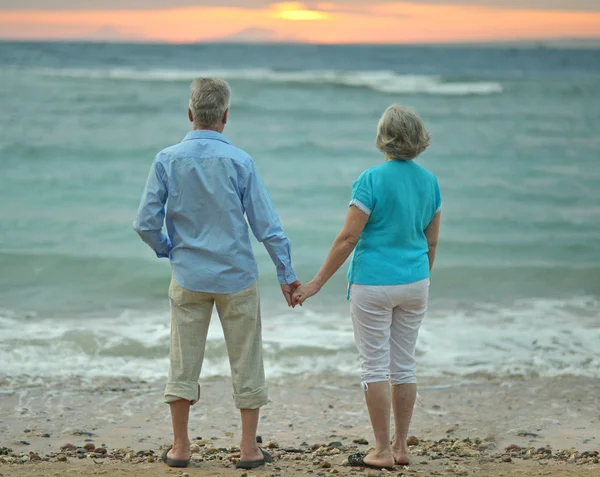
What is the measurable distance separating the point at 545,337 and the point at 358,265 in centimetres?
375

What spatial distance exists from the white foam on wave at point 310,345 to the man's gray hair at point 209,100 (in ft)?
9.25

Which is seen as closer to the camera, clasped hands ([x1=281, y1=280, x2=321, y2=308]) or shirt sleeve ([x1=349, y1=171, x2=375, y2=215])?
shirt sleeve ([x1=349, y1=171, x2=375, y2=215])

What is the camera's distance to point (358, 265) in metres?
3.55

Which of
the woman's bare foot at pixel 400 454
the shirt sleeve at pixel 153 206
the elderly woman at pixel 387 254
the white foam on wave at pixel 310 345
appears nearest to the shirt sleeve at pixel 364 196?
the elderly woman at pixel 387 254

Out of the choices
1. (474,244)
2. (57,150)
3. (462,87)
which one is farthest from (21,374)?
(462,87)

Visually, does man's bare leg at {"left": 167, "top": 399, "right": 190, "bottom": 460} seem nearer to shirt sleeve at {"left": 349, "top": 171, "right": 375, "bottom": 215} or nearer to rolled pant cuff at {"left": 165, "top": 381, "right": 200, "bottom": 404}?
rolled pant cuff at {"left": 165, "top": 381, "right": 200, "bottom": 404}

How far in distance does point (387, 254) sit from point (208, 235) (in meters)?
0.78

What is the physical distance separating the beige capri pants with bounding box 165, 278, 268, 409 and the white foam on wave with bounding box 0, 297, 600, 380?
90.5 inches

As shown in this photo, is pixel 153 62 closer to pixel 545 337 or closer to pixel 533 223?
pixel 533 223

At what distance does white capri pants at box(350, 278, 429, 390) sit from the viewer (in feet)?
11.6

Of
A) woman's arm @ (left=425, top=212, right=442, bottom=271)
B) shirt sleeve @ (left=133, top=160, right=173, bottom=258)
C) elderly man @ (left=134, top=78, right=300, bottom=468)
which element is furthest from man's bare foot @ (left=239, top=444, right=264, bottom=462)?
woman's arm @ (left=425, top=212, right=442, bottom=271)

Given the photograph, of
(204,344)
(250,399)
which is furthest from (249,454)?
(204,344)

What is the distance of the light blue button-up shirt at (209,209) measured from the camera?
346 cm

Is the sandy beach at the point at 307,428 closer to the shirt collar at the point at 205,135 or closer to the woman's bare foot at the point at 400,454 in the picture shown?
the woman's bare foot at the point at 400,454
